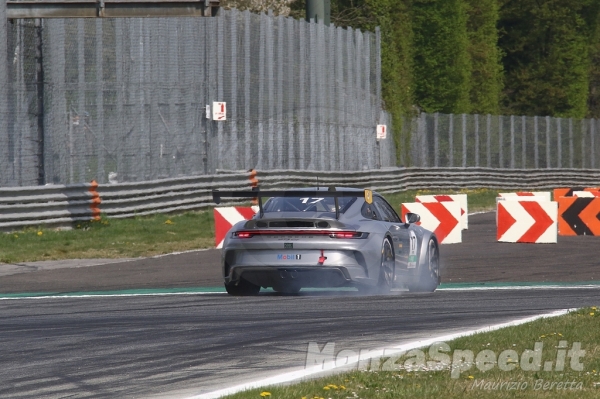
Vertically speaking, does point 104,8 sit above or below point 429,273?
above

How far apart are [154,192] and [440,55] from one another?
36405 mm

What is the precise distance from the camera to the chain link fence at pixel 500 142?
174 ft

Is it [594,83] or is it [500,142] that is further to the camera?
[594,83]

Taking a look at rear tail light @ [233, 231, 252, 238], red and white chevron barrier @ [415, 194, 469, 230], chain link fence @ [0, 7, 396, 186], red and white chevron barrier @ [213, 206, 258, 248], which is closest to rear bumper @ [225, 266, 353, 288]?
rear tail light @ [233, 231, 252, 238]

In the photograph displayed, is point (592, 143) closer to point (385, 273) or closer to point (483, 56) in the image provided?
point (483, 56)

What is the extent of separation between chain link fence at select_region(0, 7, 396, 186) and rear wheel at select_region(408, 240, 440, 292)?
12729 millimetres

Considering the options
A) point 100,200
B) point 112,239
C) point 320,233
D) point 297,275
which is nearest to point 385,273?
point 320,233

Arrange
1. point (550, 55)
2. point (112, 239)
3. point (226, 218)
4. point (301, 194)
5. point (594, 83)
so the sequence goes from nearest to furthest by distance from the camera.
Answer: point (301, 194), point (226, 218), point (112, 239), point (550, 55), point (594, 83)

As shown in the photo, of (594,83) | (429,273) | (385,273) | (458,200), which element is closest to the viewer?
(385,273)

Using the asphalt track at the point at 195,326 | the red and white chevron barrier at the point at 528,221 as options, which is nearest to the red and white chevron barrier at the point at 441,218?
the red and white chevron barrier at the point at 528,221

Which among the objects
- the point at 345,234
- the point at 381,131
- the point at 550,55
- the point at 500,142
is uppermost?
the point at 550,55

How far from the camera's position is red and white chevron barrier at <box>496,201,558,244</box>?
2423cm

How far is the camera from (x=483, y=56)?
69688mm

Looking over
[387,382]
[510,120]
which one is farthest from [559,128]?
[387,382]
